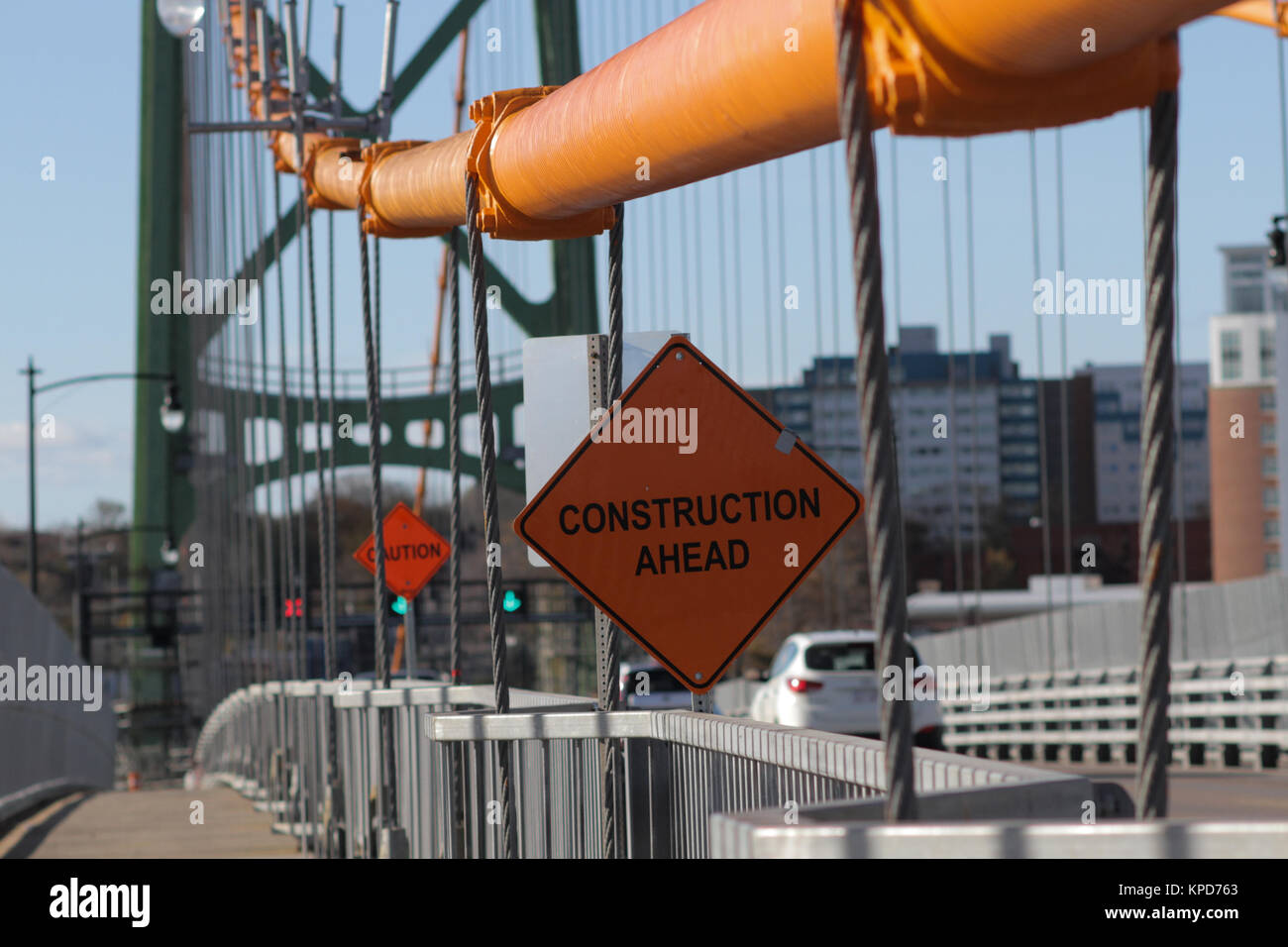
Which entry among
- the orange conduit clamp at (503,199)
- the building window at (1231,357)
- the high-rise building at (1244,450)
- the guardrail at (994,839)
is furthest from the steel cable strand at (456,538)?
the building window at (1231,357)

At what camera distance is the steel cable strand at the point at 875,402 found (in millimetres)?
2783

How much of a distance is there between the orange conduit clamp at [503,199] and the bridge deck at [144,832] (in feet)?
26.4

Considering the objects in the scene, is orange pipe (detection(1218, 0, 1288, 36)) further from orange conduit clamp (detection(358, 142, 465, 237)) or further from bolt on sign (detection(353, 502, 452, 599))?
orange conduit clamp (detection(358, 142, 465, 237))

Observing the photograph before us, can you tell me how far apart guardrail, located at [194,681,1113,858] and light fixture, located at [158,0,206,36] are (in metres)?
5.58

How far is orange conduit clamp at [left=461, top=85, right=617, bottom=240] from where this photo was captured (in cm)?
595

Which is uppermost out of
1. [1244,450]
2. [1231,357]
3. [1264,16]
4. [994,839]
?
[1231,357]

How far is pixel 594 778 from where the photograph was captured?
592cm

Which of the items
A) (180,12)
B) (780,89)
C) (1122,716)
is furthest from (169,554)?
(780,89)

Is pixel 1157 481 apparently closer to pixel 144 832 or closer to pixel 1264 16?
pixel 144 832

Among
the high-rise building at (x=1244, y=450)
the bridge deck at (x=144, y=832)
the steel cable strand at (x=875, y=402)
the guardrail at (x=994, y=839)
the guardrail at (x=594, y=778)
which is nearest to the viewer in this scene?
the guardrail at (x=994, y=839)

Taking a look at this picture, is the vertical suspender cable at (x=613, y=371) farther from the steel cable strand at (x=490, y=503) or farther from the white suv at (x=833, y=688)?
the white suv at (x=833, y=688)

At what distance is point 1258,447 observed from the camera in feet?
351

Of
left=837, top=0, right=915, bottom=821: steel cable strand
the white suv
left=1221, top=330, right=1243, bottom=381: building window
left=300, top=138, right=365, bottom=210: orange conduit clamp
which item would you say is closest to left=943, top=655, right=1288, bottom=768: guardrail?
the white suv

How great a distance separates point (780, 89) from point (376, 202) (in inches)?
210
